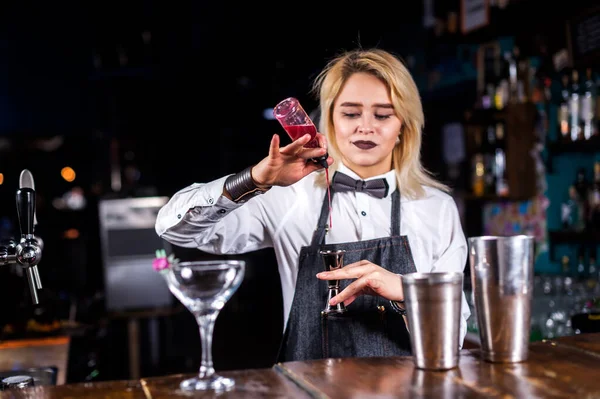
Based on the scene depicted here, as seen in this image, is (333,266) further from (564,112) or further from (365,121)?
(564,112)

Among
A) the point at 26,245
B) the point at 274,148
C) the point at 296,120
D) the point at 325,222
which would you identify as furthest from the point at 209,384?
the point at 325,222

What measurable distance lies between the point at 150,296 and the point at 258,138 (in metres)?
4.37

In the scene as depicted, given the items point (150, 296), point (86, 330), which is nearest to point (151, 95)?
point (150, 296)

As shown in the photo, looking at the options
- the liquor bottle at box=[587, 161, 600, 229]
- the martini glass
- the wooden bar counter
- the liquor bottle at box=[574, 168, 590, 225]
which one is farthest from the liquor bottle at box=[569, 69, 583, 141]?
the martini glass

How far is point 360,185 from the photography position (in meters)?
2.34

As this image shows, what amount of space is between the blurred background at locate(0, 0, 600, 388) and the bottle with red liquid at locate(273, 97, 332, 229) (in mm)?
750

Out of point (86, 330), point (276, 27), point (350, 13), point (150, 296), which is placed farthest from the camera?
point (150, 296)

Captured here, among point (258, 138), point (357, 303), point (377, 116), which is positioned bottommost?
point (357, 303)

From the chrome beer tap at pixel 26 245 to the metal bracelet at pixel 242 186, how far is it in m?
0.53

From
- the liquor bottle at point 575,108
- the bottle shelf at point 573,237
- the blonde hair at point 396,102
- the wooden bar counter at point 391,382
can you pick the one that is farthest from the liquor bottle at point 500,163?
the wooden bar counter at point 391,382

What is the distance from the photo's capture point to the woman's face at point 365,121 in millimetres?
2301

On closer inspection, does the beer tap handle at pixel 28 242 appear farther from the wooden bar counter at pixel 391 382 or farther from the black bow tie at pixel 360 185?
the black bow tie at pixel 360 185

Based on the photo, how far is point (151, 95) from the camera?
997cm

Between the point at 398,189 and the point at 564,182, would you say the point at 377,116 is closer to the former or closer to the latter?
the point at 398,189
